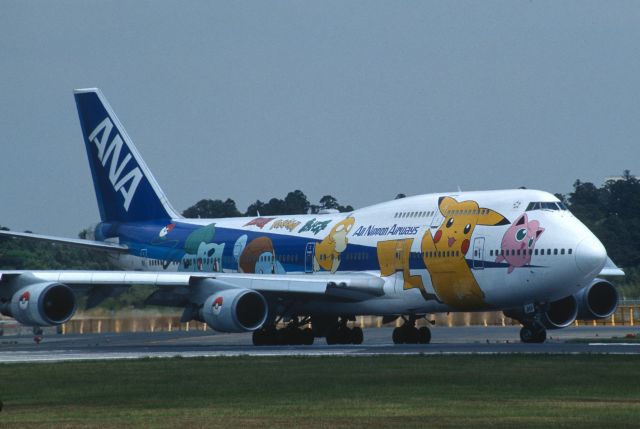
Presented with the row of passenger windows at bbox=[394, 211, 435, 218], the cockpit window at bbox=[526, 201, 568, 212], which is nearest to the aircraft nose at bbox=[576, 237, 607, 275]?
the cockpit window at bbox=[526, 201, 568, 212]

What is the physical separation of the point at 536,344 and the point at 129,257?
22798 mm

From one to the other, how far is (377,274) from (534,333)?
6374mm

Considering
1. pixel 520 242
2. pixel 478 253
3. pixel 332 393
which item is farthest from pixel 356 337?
pixel 332 393

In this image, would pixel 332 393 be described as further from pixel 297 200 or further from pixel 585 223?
pixel 297 200

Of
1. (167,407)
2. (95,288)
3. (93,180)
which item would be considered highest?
(93,180)

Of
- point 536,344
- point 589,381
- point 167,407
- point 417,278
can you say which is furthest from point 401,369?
point 417,278

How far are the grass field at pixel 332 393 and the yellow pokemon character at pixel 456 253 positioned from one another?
10550 millimetres

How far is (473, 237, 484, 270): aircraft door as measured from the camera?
47.9 meters

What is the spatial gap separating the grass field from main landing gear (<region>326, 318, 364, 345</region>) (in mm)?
15848

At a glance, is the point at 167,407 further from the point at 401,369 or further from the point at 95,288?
the point at 95,288

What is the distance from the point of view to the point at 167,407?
25984 mm

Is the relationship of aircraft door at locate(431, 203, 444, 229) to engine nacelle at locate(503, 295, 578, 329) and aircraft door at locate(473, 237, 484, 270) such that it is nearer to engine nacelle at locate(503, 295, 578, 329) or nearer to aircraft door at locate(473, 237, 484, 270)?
aircraft door at locate(473, 237, 484, 270)

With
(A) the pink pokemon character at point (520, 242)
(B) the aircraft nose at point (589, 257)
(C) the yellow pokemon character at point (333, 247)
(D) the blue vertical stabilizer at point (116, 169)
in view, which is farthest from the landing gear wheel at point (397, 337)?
(D) the blue vertical stabilizer at point (116, 169)

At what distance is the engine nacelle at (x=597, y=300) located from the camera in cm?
5103
